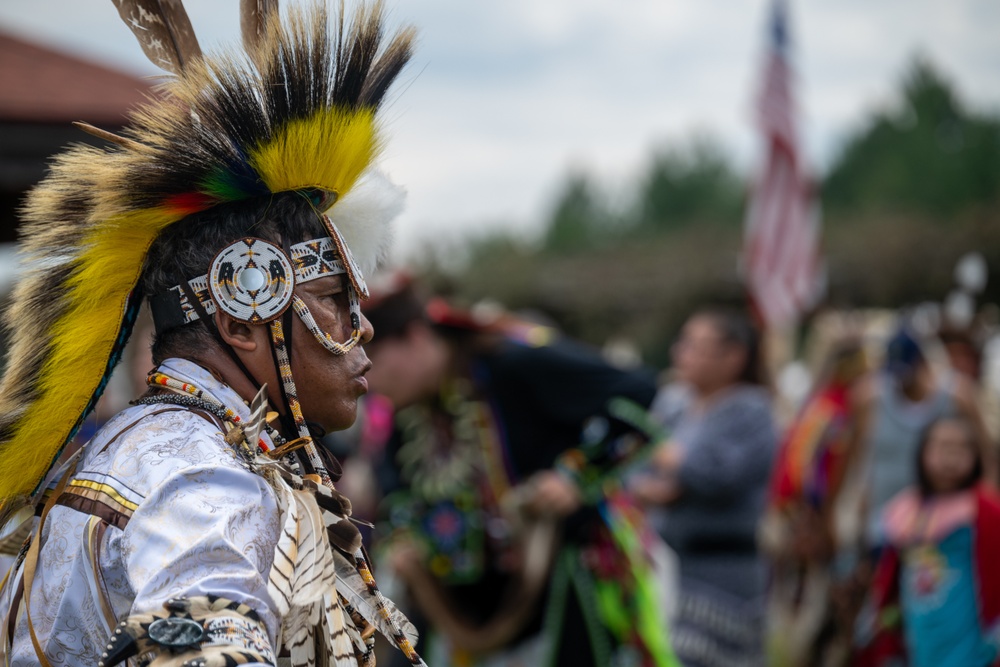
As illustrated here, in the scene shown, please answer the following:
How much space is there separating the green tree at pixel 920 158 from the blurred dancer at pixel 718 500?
2088 cm

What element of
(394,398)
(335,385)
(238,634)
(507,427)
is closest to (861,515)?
(507,427)

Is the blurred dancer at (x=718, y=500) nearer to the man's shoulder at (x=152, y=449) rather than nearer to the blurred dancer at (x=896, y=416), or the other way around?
the blurred dancer at (x=896, y=416)

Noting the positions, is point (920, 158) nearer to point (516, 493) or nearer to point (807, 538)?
point (807, 538)

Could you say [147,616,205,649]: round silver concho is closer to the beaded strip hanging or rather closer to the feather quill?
the beaded strip hanging

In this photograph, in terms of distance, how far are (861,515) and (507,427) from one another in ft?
7.42

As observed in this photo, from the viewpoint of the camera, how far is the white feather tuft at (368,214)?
1.95 m

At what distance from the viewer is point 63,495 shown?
1.65 m

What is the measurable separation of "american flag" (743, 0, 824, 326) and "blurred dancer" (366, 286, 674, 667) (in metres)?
3.44

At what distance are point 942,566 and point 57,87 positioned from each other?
14.1 ft

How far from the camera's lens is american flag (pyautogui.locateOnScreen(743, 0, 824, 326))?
766 cm

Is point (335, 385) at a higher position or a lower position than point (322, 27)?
lower

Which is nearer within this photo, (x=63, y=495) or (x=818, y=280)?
(x=63, y=495)

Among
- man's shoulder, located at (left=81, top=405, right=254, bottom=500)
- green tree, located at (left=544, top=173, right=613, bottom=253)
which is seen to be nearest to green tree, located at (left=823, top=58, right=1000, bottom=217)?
green tree, located at (left=544, top=173, right=613, bottom=253)

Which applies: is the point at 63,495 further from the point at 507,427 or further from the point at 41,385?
the point at 507,427
